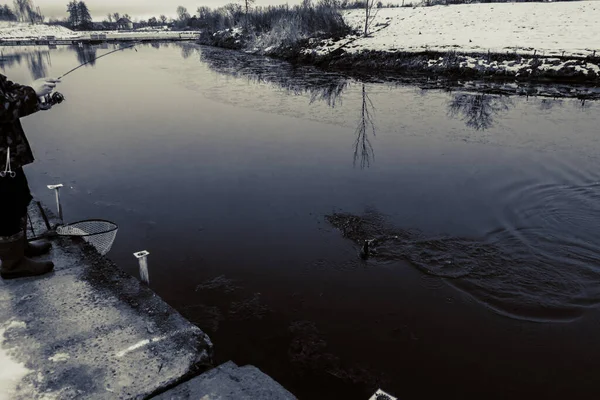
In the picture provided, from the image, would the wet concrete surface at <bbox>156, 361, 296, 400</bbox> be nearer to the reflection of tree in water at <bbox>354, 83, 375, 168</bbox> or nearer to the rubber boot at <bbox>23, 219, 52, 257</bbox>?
the rubber boot at <bbox>23, 219, 52, 257</bbox>

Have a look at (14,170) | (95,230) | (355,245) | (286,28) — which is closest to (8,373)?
(14,170)

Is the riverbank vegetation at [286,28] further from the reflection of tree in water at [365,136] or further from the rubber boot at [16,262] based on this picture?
the rubber boot at [16,262]

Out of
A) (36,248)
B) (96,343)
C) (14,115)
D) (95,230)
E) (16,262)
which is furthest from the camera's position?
(95,230)

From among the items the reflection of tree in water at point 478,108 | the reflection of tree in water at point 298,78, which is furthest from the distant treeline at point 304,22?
the reflection of tree in water at point 478,108

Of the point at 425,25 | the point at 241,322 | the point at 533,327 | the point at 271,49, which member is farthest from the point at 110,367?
the point at 425,25

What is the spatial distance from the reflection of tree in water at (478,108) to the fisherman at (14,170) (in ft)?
42.1

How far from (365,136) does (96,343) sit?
34.1 ft

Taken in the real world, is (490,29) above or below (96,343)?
above

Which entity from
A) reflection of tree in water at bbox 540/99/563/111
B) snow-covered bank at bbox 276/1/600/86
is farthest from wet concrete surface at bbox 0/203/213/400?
snow-covered bank at bbox 276/1/600/86

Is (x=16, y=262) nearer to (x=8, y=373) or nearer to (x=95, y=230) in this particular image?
(x=95, y=230)

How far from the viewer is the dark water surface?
14.2 ft

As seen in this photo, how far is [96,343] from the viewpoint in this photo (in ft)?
11.7

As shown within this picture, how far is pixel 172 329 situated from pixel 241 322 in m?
1.14

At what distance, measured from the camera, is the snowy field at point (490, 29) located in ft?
105
